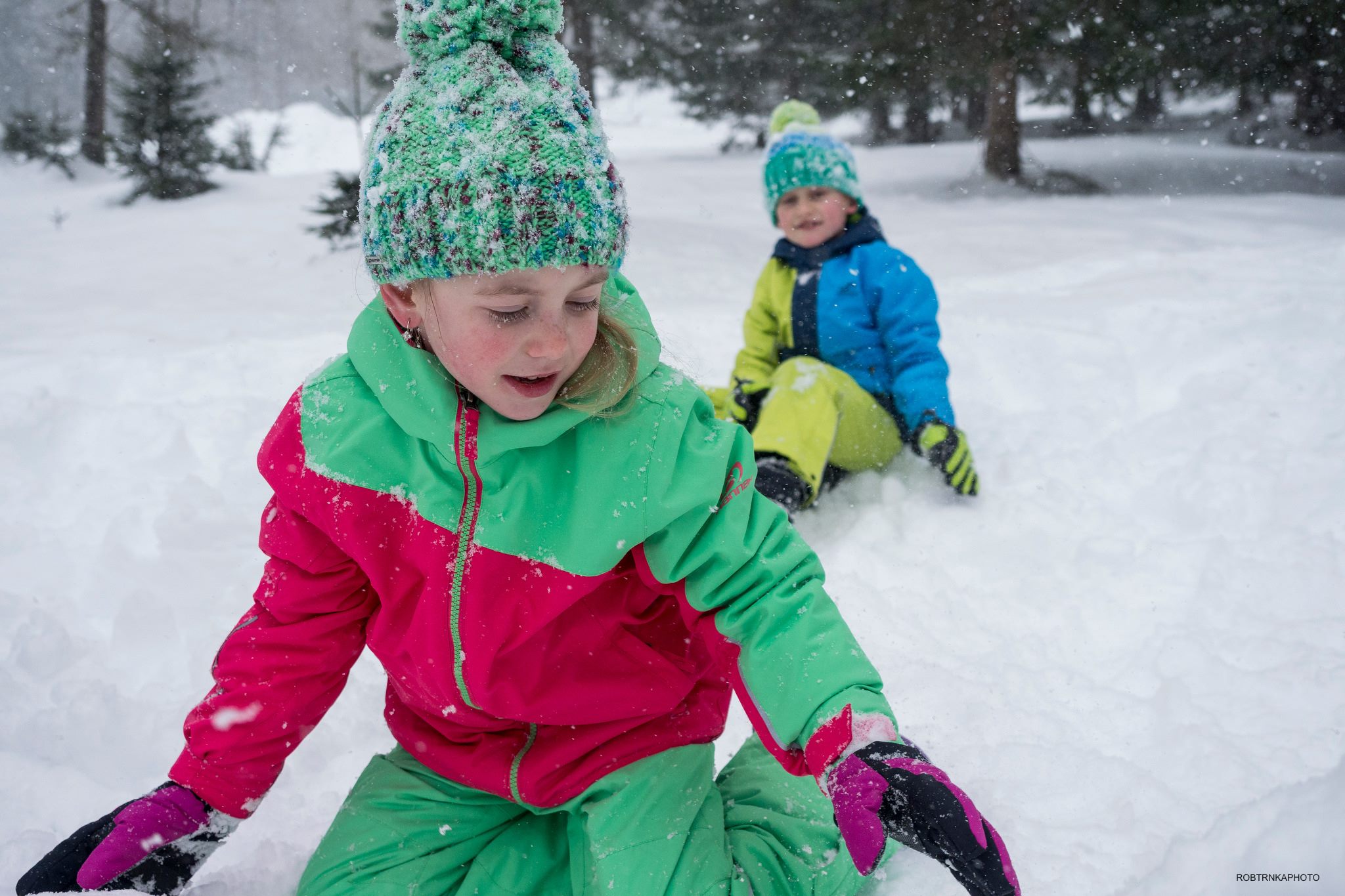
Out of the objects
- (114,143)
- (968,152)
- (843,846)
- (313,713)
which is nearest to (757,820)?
(843,846)

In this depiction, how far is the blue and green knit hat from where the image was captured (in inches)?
126

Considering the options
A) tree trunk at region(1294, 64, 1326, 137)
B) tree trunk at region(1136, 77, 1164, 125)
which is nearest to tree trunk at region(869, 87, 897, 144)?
tree trunk at region(1136, 77, 1164, 125)

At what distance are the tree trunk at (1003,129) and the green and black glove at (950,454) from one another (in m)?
7.22

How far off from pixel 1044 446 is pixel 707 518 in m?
2.28

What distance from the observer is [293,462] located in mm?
1333

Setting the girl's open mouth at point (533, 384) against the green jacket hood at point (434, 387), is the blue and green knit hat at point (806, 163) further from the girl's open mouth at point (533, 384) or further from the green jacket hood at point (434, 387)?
the girl's open mouth at point (533, 384)

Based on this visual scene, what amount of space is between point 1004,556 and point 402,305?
73.9 inches

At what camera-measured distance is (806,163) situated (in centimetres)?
320

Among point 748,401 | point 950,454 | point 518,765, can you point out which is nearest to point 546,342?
point 518,765

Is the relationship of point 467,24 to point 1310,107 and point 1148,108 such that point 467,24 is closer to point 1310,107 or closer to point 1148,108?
point 1310,107

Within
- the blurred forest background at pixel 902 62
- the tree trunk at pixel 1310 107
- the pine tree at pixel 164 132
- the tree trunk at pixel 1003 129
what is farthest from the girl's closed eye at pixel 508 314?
the tree trunk at pixel 1310 107

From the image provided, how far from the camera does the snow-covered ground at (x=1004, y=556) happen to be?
66.5 inches

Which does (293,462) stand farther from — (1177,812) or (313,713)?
(1177,812)

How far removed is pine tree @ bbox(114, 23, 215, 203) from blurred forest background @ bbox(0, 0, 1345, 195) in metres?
0.03
